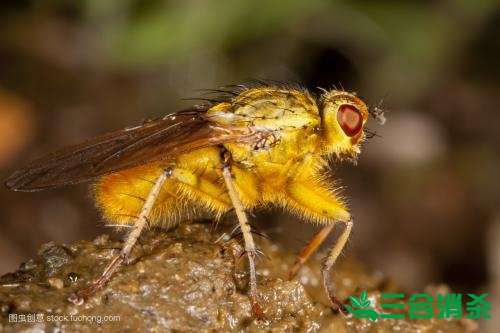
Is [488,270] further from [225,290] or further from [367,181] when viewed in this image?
[225,290]

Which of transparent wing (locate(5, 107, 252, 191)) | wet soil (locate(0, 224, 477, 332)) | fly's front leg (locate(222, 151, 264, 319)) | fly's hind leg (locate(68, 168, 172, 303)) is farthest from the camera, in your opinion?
transparent wing (locate(5, 107, 252, 191))

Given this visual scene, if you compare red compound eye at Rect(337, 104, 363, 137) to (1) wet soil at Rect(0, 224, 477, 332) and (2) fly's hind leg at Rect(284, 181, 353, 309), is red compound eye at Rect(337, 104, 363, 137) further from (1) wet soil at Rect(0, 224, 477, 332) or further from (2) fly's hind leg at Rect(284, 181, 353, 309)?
(1) wet soil at Rect(0, 224, 477, 332)

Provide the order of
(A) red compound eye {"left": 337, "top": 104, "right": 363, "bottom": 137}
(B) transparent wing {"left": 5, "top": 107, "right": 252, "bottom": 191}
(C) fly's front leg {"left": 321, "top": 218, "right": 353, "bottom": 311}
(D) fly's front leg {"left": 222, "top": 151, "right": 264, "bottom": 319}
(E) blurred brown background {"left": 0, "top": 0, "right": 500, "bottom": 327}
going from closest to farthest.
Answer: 1. (D) fly's front leg {"left": 222, "top": 151, "right": 264, "bottom": 319}
2. (B) transparent wing {"left": 5, "top": 107, "right": 252, "bottom": 191}
3. (C) fly's front leg {"left": 321, "top": 218, "right": 353, "bottom": 311}
4. (A) red compound eye {"left": 337, "top": 104, "right": 363, "bottom": 137}
5. (E) blurred brown background {"left": 0, "top": 0, "right": 500, "bottom": 327}

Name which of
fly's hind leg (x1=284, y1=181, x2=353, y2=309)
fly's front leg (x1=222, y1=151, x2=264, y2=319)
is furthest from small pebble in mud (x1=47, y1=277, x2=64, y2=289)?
fly's hind leg (x1=284, y1=181, x2=353, y2=309)

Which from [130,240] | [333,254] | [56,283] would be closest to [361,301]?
[333,254]

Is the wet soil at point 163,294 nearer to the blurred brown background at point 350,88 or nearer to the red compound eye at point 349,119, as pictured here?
the red compound eye at point 349,119

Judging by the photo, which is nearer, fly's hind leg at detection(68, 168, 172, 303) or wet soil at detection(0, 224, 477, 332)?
wet soil at detection(0, 224, 477, 332)

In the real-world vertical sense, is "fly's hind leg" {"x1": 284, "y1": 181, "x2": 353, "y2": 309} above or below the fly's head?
below
